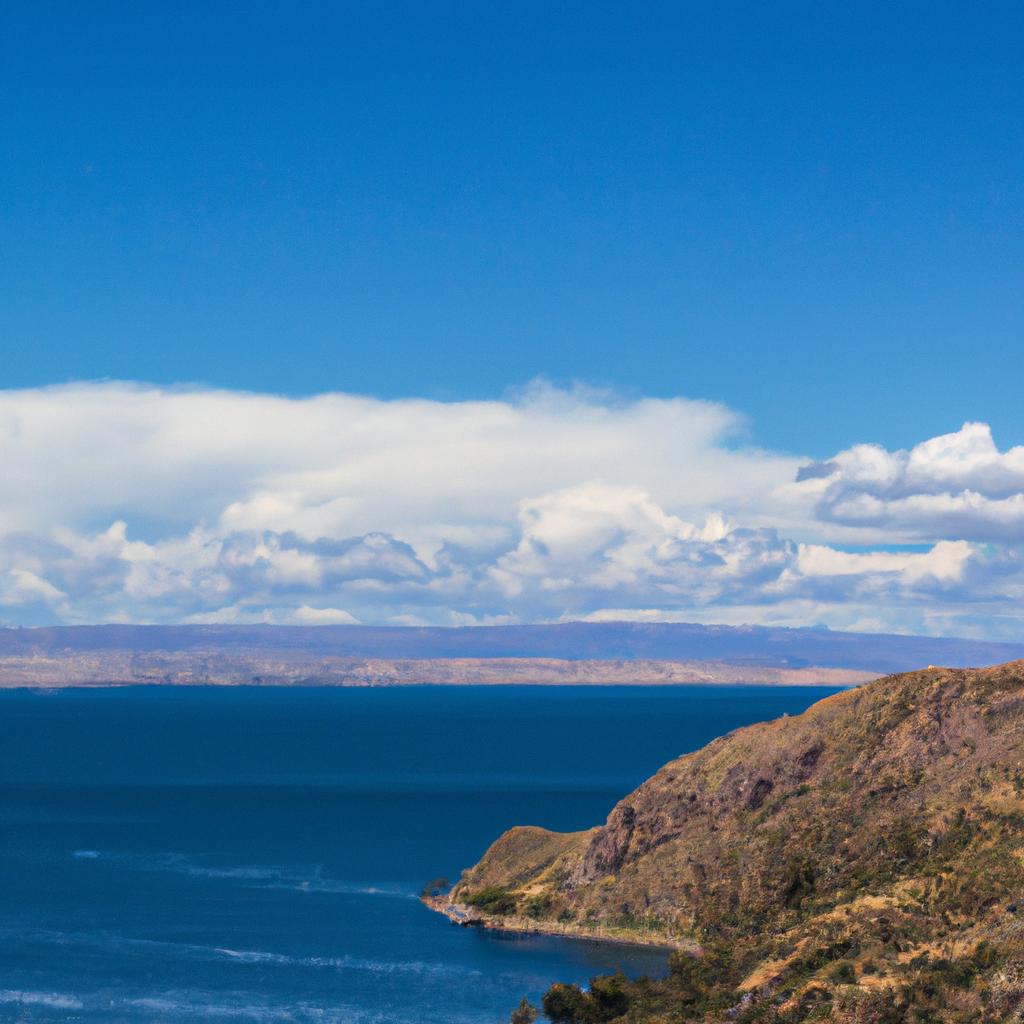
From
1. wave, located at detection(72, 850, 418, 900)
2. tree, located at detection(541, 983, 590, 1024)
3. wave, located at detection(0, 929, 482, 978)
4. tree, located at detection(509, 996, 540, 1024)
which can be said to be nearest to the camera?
tree, located at detection(509, 996, 540, 1024)

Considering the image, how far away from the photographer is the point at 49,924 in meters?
129

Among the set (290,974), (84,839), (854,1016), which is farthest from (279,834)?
(854,1016)

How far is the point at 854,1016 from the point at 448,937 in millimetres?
50179

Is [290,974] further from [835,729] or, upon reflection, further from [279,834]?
[279,834]

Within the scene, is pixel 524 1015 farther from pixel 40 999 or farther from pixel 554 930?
pixel 40 999

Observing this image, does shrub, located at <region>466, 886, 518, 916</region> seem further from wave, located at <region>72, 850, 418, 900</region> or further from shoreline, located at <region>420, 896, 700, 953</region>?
wave, located at <region>72, 850, 418, 900</region>

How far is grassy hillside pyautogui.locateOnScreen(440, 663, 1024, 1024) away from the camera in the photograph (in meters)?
88.0

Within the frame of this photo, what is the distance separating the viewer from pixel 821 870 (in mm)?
116938

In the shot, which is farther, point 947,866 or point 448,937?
point 448,937

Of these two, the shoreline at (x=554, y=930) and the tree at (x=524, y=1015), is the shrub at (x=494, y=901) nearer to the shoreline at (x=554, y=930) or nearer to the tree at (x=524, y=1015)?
the shoreline at (x=554, y=930)

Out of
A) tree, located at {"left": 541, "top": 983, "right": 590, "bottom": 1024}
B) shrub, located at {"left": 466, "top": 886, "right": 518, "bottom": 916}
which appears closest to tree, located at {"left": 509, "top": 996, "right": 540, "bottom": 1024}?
tree, located at {"left": 541, "top": 983, "right": 590, "bottom": 1024}

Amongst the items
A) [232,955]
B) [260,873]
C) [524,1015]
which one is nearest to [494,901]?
[232,955]

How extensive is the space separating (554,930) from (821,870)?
80.7 ft

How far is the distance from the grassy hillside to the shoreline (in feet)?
1.22
